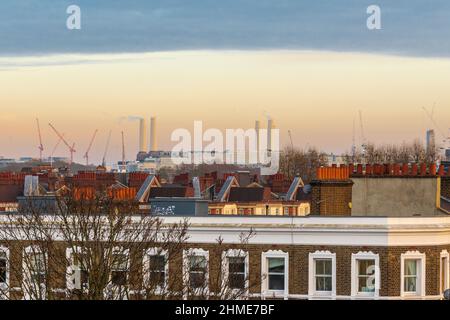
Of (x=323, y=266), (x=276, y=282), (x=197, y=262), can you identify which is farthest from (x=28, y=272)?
(x=323, y=266)

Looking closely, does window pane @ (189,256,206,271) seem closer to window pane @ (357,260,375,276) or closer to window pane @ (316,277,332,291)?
window pane @ (316,277,332,291)

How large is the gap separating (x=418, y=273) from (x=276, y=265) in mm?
5953

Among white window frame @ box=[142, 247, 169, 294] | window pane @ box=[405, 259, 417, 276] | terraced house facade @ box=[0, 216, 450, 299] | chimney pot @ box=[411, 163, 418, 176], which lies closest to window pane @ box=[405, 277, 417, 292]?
terraced house facade @ box=[0, 216, 450, 299]

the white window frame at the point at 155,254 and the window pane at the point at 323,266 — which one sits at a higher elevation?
the white window frame at the point at 155,254

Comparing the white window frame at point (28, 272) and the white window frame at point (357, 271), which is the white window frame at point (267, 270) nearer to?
the white window frame at point (357, 271)

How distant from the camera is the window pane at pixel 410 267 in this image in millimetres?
51781

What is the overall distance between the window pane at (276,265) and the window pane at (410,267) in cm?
522

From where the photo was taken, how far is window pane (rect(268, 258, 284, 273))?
52.2 meters

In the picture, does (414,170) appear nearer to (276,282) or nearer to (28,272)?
(276,282)

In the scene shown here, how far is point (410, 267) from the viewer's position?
51.9 metres

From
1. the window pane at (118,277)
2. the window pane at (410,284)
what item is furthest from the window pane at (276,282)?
the window pane at (118,277)

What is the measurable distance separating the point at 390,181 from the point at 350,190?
2566 millimetres

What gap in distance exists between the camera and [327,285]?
2046 inches
